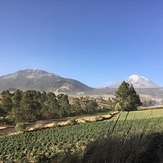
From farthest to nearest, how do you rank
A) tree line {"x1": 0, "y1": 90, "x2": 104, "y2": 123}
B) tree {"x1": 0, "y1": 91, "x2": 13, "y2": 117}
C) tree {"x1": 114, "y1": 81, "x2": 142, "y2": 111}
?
tree {"x1": 114, "y1": 81, "x2": 142, "y2": 111} < tree {"x1": 0, "y1": 91, "x2": 13, "y2": 117} < tree line {"x1": 0, "y1": 90, "x2": 104, "y2": 123}

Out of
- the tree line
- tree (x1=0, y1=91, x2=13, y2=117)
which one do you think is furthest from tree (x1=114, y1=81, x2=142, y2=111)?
tree (x1=0, y1=91, x2=13, y2=117)

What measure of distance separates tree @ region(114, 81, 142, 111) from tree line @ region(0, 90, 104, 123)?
477 inches

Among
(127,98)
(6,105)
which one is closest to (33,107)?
(6,105)

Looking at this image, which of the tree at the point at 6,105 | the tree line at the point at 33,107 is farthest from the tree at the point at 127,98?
the tree at the point at 6,105

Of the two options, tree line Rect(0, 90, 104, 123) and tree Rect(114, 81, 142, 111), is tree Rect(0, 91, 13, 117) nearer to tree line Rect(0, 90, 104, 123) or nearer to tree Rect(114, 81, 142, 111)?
tree line Rect(0, 90, 104, 123)

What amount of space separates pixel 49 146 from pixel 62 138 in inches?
137

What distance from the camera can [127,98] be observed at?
7594 centimetres

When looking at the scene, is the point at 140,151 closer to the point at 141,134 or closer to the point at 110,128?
the point at 141,134

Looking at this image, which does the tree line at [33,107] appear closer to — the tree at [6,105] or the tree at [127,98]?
the tree at [6,105]

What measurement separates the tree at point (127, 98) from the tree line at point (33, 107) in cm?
1212

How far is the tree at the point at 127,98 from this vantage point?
7425 cm

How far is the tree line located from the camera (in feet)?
205

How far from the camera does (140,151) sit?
11.0 feet

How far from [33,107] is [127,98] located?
82.9ft
